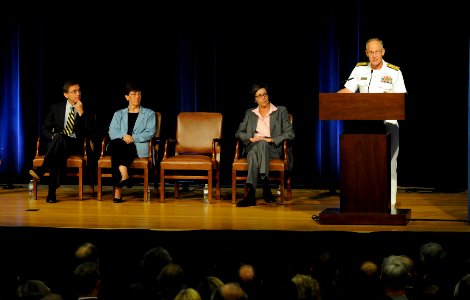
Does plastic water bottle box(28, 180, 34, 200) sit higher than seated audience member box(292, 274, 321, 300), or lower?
higher

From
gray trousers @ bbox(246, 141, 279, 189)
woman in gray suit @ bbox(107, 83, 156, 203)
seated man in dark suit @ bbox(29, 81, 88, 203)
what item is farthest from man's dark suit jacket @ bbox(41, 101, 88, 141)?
gray trousers @ bbox(246, 141, 279, 189)

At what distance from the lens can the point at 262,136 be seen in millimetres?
8164

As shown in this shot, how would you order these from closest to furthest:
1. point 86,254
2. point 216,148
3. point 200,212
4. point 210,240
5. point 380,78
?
point 86,254 → point 210,240 → point 380,78 → point 200,212 → point 216,148

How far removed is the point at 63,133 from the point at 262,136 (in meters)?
1.79

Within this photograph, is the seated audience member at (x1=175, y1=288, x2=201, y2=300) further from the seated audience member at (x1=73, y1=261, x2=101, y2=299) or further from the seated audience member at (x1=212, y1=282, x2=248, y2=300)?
the seated audience member at (x1=73, y1=261, x2=101, y2=299)

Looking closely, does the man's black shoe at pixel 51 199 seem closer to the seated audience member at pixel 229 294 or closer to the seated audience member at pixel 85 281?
the seated audience member at pixel 85 281

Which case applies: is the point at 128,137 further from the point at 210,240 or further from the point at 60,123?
the point at 210,240

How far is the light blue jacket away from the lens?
8281mm

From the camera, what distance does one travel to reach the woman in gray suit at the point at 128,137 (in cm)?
813

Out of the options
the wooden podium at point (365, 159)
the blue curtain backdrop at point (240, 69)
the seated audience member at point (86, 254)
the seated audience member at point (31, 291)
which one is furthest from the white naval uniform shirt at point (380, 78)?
the seated audience member at point (31, 291)

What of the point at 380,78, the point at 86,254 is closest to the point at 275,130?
the point at 380,78

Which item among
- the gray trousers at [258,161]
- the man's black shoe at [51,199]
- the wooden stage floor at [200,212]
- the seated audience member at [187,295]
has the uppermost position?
the gray trousers at [258,161]

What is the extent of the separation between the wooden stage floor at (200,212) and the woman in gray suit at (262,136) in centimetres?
18

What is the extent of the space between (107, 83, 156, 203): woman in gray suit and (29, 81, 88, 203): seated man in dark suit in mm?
312
